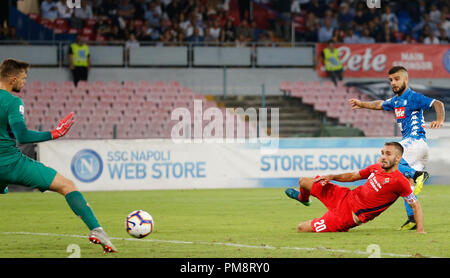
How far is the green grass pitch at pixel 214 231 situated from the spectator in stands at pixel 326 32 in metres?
12.9

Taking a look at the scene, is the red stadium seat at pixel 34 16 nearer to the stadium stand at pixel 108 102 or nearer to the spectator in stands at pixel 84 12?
the spectator in stands at pixel 84 12

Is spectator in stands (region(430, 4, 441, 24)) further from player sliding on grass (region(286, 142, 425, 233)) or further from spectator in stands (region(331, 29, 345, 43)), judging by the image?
player sliding on grass (region(286, 142, 425, 233))

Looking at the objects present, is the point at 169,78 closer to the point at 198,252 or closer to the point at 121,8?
the point at 121,8

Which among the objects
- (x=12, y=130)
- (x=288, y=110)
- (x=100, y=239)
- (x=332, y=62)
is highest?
(x=332, y=62)

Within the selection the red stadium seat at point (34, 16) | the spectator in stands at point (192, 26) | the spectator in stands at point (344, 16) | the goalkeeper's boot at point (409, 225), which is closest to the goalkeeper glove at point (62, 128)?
the goalkeeper's boot at point (409, 225)

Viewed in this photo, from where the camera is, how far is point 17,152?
7551 millimetres

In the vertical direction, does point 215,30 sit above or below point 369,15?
below

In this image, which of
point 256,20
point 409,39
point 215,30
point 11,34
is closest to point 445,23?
point 409,39

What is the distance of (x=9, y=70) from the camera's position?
753 cm

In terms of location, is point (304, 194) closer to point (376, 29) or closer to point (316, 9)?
point (376, 29)

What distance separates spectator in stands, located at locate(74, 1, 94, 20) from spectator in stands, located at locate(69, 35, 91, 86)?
1.58 metres

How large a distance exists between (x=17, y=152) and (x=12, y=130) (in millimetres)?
312

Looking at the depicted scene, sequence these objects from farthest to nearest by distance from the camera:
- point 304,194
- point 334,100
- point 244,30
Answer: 1. point 244,30
2. point 334,100
3. point 304,194
